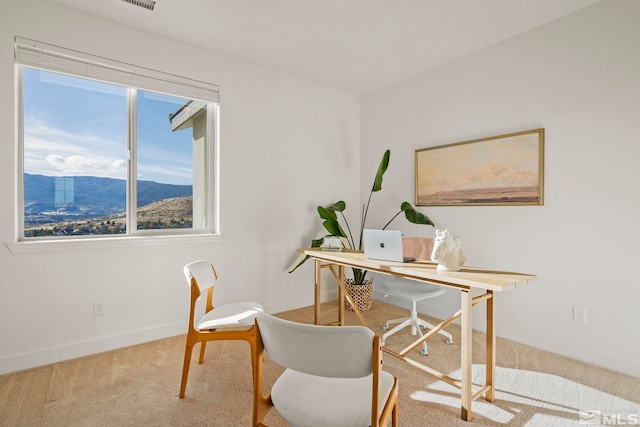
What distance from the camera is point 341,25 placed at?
265 cm

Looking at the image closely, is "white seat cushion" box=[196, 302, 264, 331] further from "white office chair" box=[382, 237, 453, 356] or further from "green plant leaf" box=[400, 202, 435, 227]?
"green plant leaf" box=[400, 202, 435, 227]

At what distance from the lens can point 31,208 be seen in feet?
7.89

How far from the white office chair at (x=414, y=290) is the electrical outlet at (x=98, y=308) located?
2330mm

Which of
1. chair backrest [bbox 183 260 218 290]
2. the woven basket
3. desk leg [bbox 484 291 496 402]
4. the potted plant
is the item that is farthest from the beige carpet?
the potted plant

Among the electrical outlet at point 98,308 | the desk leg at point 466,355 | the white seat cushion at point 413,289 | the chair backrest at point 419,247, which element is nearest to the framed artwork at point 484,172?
the chair backrest at point 419,247

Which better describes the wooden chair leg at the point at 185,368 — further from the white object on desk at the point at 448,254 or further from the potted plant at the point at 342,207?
the white object on desk at the point at 448,254

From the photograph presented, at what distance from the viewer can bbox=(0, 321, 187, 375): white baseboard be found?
2258 millimetres

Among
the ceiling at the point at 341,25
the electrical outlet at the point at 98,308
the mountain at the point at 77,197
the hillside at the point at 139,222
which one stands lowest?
the electrical outlet at the point at 98,308

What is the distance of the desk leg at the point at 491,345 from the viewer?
189 centimetres

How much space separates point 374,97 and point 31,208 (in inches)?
144

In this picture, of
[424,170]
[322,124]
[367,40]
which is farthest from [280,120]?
[424,170]

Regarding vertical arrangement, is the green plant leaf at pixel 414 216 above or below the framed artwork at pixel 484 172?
below

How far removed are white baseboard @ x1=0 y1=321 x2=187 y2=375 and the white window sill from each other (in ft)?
2.41

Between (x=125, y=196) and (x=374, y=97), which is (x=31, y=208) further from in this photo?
(x=374, y=97)
